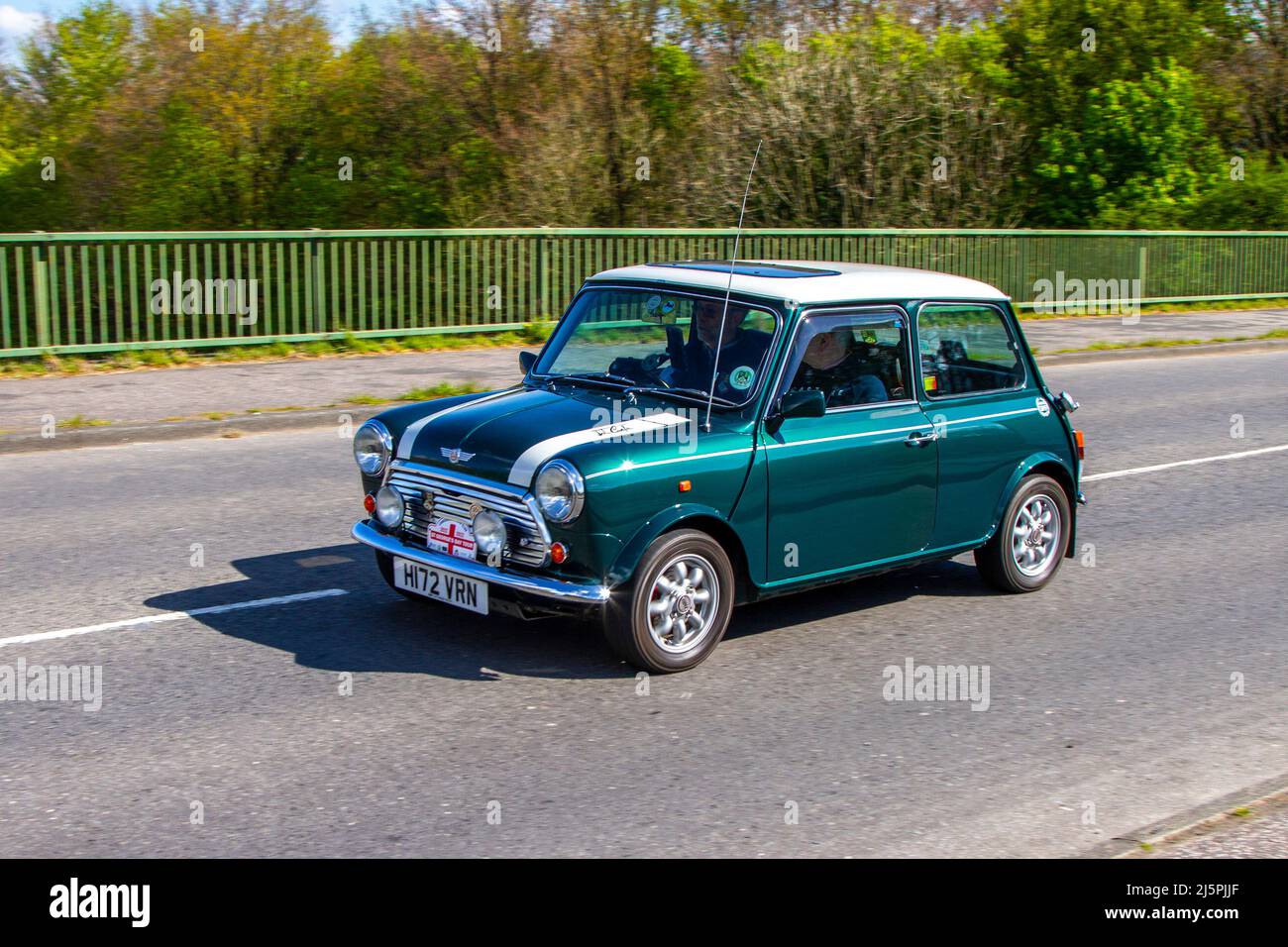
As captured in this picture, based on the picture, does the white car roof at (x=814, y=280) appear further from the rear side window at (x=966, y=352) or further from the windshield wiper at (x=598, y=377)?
the windshield wiper at (x=598, y=377)

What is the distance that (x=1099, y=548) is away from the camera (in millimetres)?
9000

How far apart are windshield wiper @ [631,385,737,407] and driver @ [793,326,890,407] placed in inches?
14.4

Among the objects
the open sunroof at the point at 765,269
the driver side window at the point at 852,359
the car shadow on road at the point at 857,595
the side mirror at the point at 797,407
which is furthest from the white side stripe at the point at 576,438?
the car shadow on road at the point at 857,595

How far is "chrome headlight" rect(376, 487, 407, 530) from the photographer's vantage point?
6.59m

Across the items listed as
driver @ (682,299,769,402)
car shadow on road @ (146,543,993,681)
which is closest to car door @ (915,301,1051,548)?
car shadow on road @ (146,543,993,681)

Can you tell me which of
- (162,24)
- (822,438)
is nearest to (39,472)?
(822,438)

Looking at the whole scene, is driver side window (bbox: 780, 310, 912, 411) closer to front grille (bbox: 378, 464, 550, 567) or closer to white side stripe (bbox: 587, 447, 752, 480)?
white side stripe (bbox: 587, 447, 752, 480)

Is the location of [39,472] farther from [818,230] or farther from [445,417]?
[818,230]

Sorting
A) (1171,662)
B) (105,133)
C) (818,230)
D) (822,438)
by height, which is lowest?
(1171,662)

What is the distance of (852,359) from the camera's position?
701cm

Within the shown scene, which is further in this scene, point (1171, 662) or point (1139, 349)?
point (1139, 349)

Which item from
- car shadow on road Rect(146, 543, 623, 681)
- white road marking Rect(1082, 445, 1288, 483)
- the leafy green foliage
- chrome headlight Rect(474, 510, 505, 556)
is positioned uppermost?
the leafy green foliage

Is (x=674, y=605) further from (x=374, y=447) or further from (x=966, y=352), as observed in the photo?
(x=966, y=352)

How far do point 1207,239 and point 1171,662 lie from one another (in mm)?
22848
